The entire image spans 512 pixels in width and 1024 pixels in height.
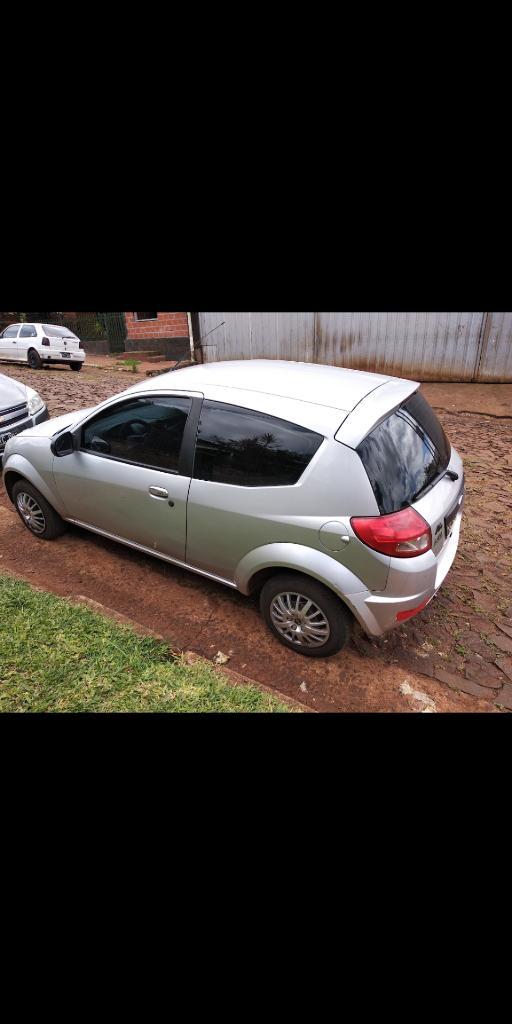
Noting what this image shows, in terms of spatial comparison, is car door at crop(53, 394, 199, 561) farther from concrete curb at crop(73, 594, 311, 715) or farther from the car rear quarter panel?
concrete curb at crop(73, 594, 311, 715)

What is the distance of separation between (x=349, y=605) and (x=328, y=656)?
1.58 feet

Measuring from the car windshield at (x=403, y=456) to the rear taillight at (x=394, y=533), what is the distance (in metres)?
0.06

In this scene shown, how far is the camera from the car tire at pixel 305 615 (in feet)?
Answer: 8.34

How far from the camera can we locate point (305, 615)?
8.68 feet

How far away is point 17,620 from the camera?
2.80 m

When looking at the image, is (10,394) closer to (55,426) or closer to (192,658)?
(55,426)

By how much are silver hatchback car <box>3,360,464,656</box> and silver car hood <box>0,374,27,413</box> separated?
2.21 meters

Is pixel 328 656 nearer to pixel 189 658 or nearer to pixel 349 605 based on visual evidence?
pixel 349 605

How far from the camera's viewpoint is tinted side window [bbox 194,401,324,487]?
8.13 ft

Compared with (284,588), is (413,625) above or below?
below

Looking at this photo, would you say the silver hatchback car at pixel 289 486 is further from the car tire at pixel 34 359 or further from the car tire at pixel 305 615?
the car tire at pixel 34 359

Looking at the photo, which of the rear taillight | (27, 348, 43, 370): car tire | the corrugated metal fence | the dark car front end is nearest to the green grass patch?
the rear taillight

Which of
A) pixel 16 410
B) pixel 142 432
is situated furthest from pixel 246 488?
pixel 16 410
